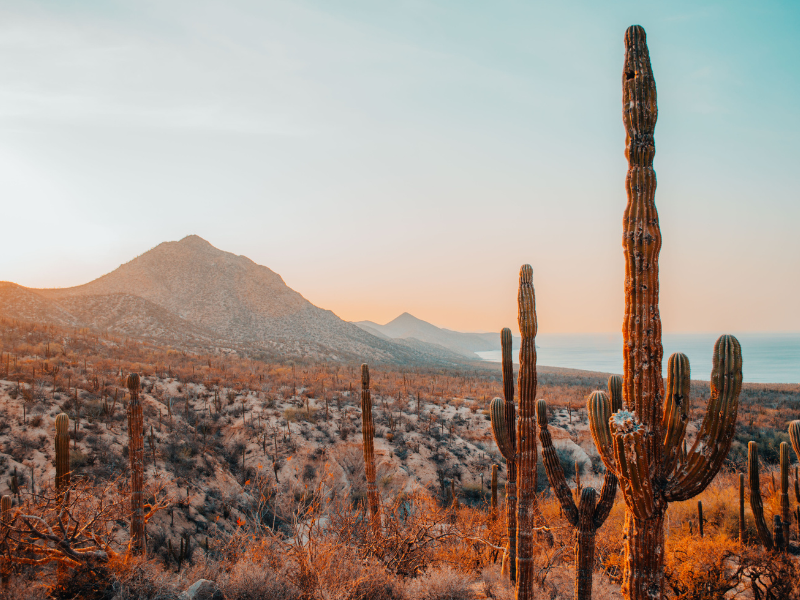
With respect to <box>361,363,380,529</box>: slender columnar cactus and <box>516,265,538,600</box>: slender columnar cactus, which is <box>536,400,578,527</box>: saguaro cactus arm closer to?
<box>516,265,538,600</box>: slender columnar cactus

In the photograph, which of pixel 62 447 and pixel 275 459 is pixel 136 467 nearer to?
pixel 62 447

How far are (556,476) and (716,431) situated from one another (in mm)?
3279

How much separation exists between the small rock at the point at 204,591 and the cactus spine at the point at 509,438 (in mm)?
4950

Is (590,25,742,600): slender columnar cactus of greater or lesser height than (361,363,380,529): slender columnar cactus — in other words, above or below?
above

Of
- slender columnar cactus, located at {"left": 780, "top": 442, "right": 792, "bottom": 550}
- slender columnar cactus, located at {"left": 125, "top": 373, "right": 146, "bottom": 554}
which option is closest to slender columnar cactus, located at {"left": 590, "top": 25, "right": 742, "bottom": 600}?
slender columnar cactus, located at {"left": 780, "top": 442, "right": 792, "bottom": 550}

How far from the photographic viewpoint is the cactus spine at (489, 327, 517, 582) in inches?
288

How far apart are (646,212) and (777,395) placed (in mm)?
41043

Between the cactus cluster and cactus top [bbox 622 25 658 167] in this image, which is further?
the cactus cluster

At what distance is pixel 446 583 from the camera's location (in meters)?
6.89

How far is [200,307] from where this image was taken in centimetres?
6581

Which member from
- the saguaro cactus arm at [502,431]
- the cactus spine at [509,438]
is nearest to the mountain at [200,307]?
the cactus spine at [509,438]

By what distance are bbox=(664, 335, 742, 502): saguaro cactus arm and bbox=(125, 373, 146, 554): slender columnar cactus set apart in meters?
9.04

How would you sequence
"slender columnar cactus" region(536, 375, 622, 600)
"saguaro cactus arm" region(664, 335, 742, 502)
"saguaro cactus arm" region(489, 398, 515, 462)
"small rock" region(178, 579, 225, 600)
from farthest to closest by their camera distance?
"saguaro cactus arm" region(489, 398, 515, 462) → "small rock" region(178, 579, 225, 600) → "slender columnar cactus" region(536, 375, 622, 600) → "saguaro cactus arm" region(664, 335, 742, 502)

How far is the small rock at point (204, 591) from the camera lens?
A: 6227 mm
